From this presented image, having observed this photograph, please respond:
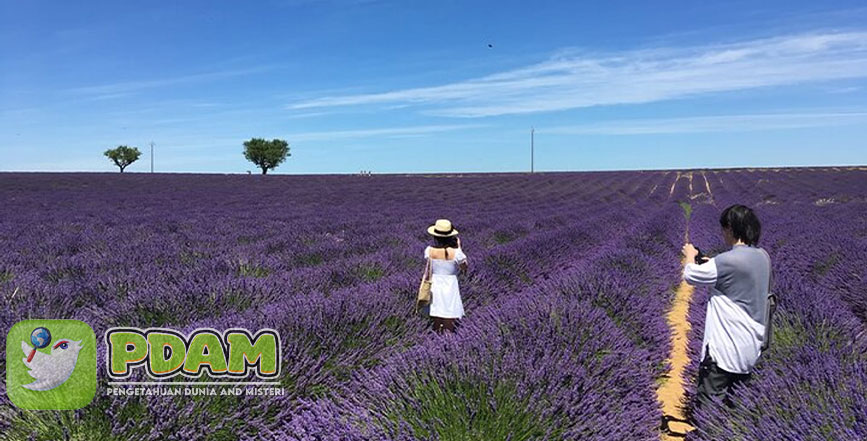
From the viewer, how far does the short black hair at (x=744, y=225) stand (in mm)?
2303

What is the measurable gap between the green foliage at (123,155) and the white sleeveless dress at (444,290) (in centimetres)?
7977

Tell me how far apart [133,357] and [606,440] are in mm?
2129

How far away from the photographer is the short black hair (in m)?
2.30

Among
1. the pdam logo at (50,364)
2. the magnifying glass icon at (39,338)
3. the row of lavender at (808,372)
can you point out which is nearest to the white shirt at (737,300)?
the row of lavender at (808,372)

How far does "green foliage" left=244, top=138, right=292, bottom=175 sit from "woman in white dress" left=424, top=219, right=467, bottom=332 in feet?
230

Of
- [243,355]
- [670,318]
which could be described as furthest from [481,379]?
[670,318]

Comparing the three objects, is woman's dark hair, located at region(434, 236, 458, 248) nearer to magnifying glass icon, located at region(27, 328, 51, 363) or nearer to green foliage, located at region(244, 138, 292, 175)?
magnifying glass icon, located at region(27, 328, 51, 363)

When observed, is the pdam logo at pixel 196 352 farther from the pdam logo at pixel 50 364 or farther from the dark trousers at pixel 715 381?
the dark trousers at pixel 715 381

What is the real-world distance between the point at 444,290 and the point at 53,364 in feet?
7.53

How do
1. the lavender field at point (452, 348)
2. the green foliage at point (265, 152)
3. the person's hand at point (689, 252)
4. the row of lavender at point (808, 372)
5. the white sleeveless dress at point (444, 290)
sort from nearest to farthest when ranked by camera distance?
the row of lavender at point (808, 372), the lavender field at point (452, 348), the white sleeveless dress at point (444, 290), the person's hand at point (689, 252), the green foliage at point (265, 152)

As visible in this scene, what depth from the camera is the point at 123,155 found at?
70188mm

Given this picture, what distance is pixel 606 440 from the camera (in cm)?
183

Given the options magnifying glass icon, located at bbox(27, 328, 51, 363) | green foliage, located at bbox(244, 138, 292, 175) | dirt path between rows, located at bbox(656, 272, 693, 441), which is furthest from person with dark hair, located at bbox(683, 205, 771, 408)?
green foliage, located at bbox(244, 138, 292, 175)

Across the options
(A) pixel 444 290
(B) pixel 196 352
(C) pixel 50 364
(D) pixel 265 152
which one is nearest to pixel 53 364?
(C) pixel 50 364
